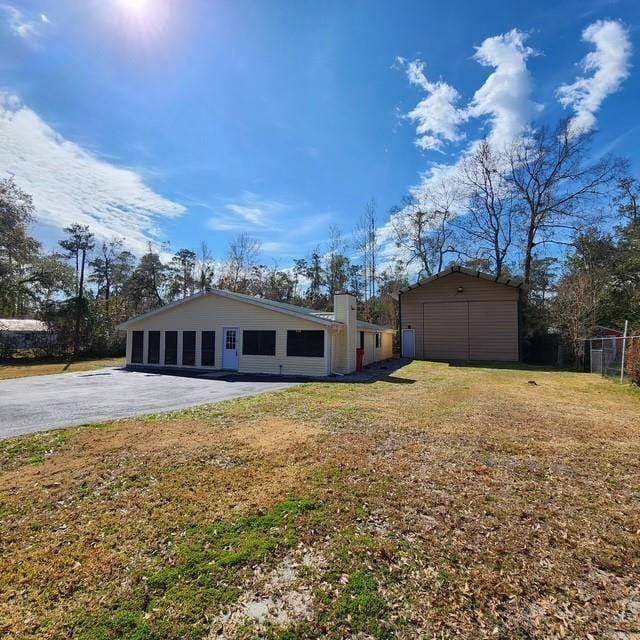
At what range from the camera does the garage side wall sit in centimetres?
1966

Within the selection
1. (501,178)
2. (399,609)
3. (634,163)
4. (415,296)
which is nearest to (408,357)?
(415,296)

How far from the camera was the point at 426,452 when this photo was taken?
491cm

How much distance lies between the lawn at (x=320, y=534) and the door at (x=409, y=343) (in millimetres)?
15972

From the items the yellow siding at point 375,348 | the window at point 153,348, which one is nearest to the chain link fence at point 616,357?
the yellow siding at point 375,348

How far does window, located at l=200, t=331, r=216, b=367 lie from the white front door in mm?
503

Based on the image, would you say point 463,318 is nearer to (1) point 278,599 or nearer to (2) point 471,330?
(2) point 471,330

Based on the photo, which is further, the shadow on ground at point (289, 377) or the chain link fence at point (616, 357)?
the shadow on ground at point (289, 377)

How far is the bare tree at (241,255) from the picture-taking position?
33.2 metres

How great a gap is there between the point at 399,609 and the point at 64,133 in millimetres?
16363

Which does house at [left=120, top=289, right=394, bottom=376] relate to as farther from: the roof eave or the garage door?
the garage door

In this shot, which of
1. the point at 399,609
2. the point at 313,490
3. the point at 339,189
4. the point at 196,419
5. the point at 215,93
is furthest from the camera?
the point at 339,189

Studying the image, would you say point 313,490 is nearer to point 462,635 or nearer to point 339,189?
point 462,635

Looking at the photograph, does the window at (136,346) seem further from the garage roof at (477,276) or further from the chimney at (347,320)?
the garage roof at (477,276)

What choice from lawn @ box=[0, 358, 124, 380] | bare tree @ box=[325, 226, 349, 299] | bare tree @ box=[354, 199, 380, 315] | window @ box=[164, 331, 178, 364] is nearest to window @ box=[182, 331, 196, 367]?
window @ box=[164, 331, 178, 364]
